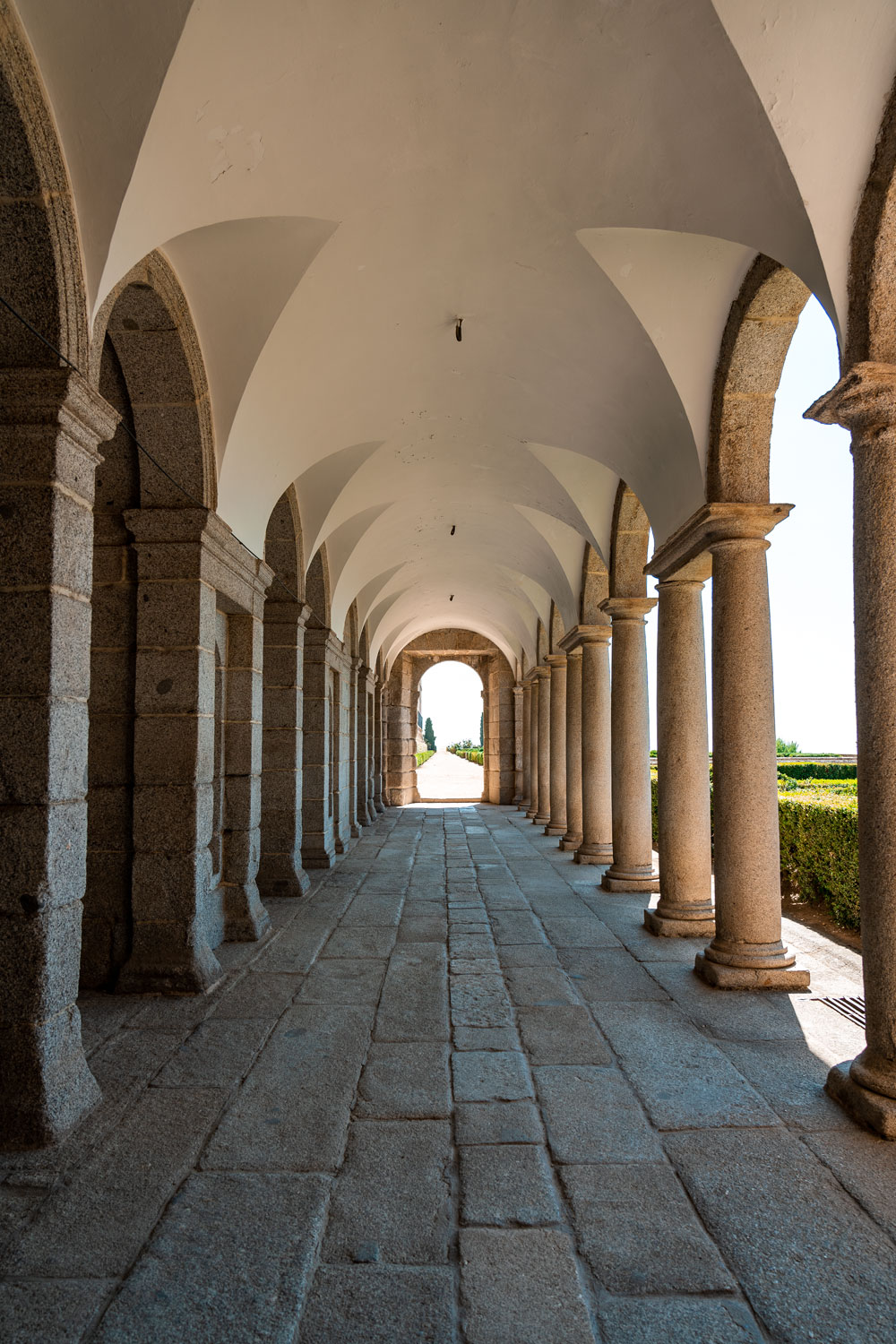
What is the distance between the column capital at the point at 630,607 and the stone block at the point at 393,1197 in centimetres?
549

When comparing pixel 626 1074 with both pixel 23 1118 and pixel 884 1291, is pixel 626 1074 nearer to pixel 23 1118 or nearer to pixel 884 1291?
pixel 884 1291

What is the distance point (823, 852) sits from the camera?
6.64 m

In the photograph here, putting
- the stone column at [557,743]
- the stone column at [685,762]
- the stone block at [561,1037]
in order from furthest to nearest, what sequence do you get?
the stone column at [557,743], the stone column at [685,762], the stone block at [561,1037]

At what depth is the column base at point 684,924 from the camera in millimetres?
5707

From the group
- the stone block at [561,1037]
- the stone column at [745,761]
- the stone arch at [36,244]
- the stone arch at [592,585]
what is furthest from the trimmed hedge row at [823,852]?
the stone arch at [36,244]

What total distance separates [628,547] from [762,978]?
14.2 ft

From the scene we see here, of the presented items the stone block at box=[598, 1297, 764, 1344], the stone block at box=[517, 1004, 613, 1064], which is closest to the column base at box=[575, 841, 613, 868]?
the stone block at box=[517, 1004, 613, 1064]

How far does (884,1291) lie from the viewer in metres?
2.02

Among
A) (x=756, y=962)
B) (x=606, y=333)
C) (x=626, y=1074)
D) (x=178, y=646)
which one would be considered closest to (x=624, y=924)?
(x=756, y=962)

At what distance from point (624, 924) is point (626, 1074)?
2.87 meters

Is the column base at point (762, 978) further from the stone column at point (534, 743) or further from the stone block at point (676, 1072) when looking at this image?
the stone column at point (534, 743)

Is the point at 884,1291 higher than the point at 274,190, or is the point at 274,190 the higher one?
the point at 274,190

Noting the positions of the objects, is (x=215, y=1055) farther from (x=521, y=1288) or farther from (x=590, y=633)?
(x=590, y=633)

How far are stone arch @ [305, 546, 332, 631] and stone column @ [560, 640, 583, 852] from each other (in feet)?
10.5
